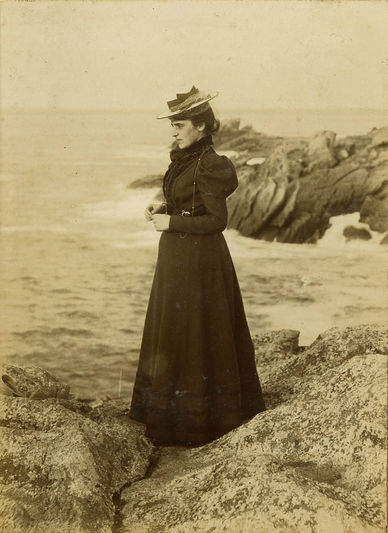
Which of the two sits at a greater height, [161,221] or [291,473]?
[161,221]

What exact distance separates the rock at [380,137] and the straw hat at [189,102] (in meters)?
1.87

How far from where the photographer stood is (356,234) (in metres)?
5.42

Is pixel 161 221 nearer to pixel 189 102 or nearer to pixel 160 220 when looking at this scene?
pixel 160 220

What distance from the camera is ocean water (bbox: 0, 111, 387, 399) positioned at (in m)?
5.36

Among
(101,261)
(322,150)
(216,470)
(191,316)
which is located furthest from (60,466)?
(322,150)

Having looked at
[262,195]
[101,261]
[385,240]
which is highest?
[262,195]

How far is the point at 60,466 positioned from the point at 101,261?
2529 mm

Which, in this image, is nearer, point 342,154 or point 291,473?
point 291,473

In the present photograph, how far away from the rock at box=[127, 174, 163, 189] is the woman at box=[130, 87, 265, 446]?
1.54 metres

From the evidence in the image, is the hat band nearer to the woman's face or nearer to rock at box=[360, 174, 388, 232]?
the woman's face

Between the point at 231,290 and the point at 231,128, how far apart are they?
1.67 metres

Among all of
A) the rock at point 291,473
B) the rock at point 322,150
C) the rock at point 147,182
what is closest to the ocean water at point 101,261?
the rock at point 147,182

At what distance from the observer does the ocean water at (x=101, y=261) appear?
536 centimetres

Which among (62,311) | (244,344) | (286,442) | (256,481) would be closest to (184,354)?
(244,344)
